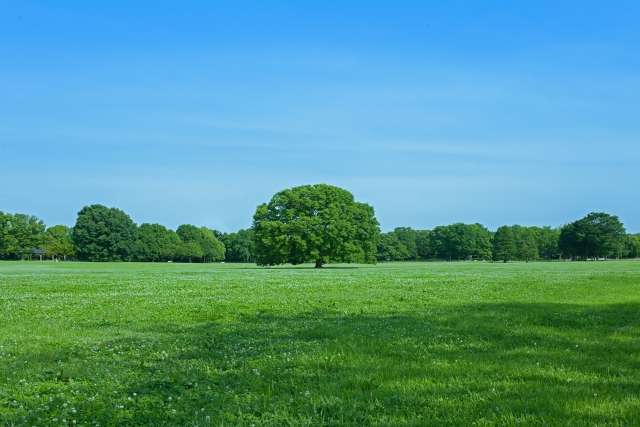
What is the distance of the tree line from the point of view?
3524 inches

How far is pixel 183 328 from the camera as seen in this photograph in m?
16.6

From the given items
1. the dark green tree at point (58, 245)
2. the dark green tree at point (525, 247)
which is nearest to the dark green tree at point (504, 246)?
the dark green tree at point (525, 247)

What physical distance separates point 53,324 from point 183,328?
423cm

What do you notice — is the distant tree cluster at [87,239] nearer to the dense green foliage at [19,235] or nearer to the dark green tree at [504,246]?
the dense green foliage at [19,235]

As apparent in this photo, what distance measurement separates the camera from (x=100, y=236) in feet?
514

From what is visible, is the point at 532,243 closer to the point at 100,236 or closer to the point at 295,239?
the point at 295,239

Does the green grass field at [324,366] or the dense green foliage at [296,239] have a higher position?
the dense green foliage at [296,239]

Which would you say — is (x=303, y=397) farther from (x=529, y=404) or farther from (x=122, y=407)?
(x=529, y=404)

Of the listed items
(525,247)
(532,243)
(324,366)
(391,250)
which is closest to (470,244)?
(525,247)

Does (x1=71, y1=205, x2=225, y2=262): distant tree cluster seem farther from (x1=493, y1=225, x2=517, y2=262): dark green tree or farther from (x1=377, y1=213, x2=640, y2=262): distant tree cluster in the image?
(x1=493, y1=225, x2=517, y2=262): dark green tree

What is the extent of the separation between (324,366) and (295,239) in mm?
77426

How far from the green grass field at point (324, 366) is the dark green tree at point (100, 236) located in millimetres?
144333

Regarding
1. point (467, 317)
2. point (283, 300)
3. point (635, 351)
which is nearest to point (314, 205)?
point (283, 300)

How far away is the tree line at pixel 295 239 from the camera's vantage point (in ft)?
294
